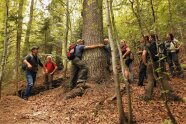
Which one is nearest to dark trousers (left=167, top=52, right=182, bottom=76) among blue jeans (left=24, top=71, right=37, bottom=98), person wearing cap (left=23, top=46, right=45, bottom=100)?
person wearing cap (left=23, top=46, right=45, bottom=100)

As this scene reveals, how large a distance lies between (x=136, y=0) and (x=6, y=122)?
4.91m

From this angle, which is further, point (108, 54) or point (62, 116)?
point (108, 54)

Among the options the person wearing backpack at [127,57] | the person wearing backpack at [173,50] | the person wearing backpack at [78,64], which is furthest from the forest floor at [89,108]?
the person wearing backpack at [173,50]

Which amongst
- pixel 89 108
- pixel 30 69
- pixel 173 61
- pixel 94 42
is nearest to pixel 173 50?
pixel 173 61

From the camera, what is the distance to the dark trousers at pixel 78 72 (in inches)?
388

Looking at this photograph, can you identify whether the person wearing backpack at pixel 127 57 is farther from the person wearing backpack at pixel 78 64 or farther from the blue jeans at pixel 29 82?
the blue jeans at pixel 29 82

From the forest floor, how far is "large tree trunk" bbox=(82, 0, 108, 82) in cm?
43

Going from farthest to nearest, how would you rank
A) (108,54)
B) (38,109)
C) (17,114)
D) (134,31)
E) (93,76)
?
(134,31) → (108,54) → (93,76) → (38,109) → (17,114)

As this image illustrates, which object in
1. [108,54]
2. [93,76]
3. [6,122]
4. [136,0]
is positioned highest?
[136,0]

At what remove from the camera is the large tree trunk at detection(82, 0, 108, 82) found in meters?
9.80

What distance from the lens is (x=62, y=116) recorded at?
7836mm

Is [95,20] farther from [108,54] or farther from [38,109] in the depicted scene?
[38,109]

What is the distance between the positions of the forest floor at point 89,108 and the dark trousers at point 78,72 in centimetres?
42

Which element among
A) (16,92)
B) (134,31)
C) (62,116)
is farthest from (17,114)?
(134,31)
